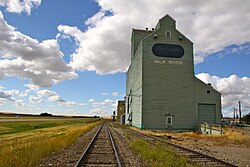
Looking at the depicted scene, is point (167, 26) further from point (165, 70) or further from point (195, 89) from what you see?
point (195, 89)

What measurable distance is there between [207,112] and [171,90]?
6593 mm

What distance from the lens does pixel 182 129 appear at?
36.1m

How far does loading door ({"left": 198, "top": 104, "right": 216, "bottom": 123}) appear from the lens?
1444 inches

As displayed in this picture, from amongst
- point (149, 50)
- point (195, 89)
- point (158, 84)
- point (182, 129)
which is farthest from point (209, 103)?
point (149, 50)

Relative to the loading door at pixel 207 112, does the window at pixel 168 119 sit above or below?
below

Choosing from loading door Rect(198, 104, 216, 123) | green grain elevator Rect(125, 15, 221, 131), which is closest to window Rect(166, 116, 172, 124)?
green grain elevator Rect(125, 15, 221, 131)

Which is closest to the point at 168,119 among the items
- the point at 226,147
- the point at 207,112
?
the point at 207,112

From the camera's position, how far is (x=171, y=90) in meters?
Result: 36.5

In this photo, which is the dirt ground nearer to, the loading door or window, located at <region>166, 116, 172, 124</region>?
window, located at <region>166, 116, 172, 124</region>

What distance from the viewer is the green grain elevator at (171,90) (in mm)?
35938

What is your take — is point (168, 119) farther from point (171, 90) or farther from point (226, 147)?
point (226, 147)

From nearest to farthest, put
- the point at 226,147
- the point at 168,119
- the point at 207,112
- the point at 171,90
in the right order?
the point at 226,147
the point at 168,119
the point at 171,90
the point at 207,112

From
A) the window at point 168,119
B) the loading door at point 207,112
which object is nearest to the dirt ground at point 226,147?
the window at point 168,119

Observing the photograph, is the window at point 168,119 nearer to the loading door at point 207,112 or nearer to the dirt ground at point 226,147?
the loading door at point 207,112
